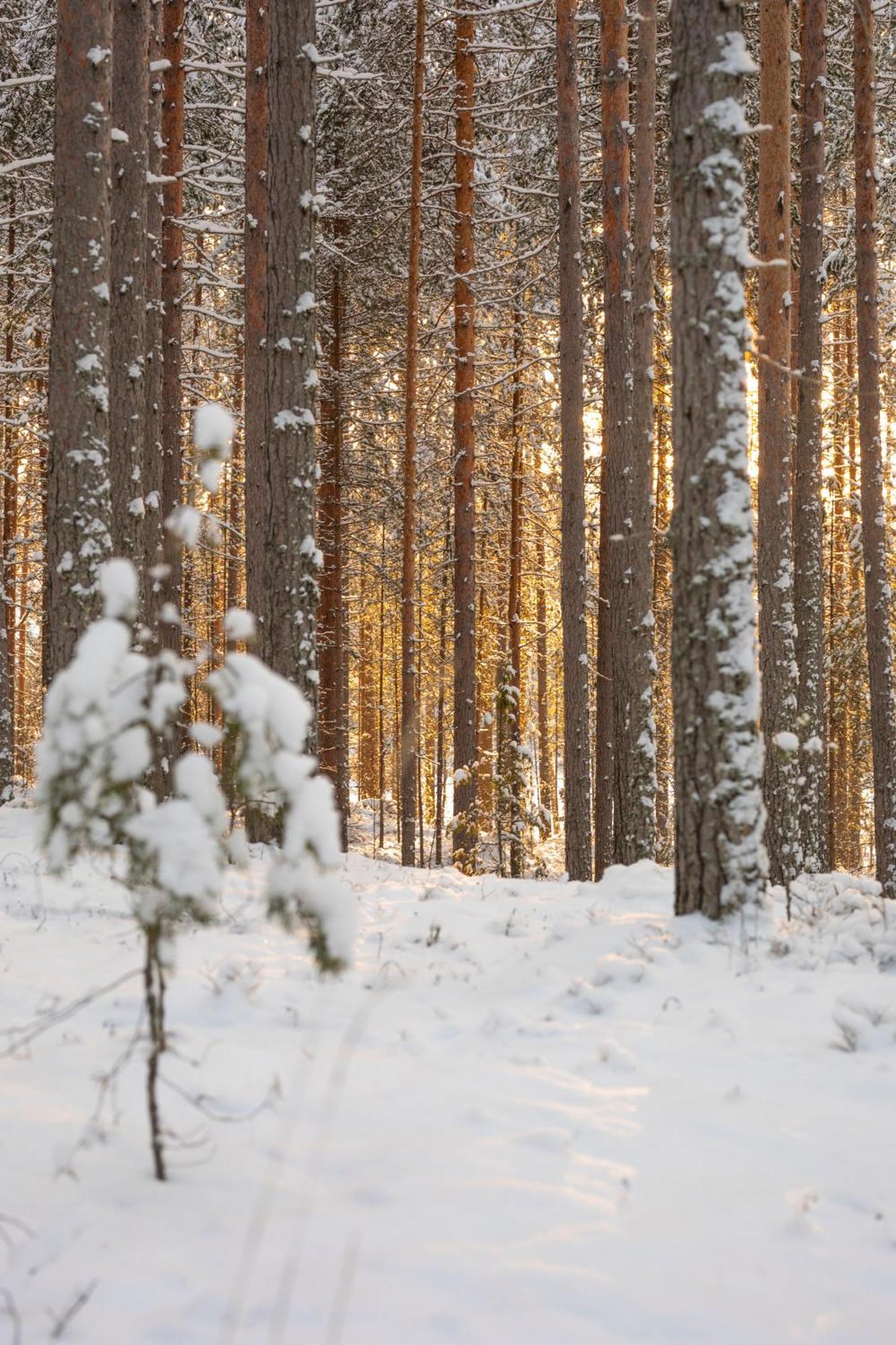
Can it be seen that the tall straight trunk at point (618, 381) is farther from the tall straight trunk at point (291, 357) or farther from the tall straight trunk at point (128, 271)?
the tall straight trunk at point (128, 271)

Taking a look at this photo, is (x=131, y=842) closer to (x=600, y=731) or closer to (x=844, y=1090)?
(x=844, y=1090)

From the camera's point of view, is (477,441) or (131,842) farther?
(477,441)

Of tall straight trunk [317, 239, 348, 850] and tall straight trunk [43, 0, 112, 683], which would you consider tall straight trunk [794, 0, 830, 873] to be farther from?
tall straight trunk [43, 0, 112, 683]

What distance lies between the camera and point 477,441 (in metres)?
18.2

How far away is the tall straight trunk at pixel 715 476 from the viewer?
18.5 ft

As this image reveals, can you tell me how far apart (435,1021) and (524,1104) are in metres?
1.01

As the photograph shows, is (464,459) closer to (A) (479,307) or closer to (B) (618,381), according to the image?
(A) (479,307)

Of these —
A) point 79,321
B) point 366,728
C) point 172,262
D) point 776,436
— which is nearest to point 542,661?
point 366,728

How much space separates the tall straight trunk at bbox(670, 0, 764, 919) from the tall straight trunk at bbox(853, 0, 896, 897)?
7.59 meters

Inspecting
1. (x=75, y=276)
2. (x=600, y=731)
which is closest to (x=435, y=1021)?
(x=75, y=276)

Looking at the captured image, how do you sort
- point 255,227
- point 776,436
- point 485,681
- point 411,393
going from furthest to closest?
1. point 485,681
2. point 411,393
3. point 255,227
4. point 776,436

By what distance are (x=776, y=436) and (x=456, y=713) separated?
21.4ft

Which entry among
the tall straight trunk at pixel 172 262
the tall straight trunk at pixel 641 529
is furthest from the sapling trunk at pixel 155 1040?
the tall straight trunk at pixel 172 262

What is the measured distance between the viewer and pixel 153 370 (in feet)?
36.4
